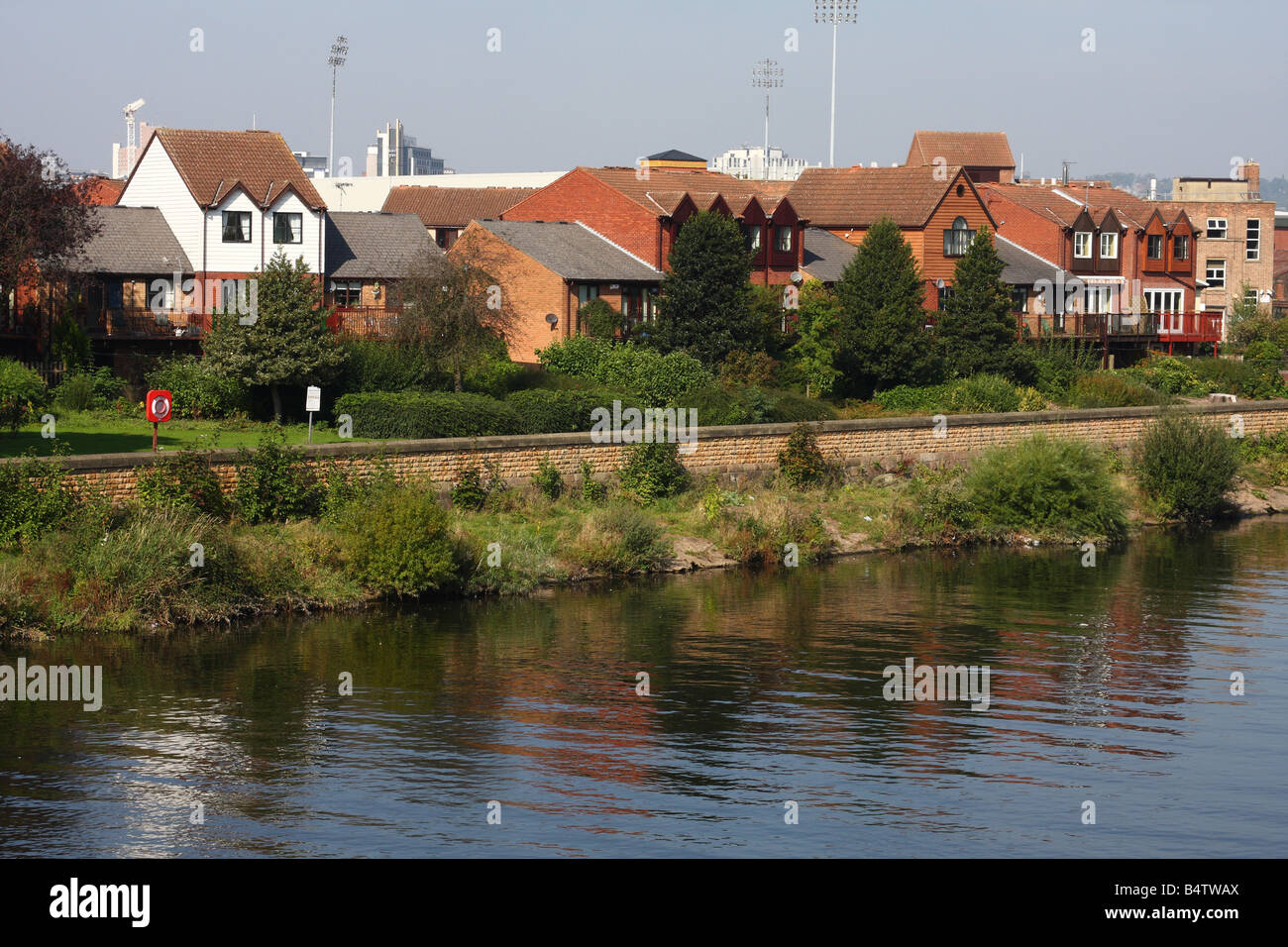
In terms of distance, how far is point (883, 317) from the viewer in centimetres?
5703

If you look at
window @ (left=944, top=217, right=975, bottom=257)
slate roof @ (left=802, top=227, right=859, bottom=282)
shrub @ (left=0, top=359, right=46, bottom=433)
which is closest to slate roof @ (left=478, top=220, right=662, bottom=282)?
slate roof @ (left=802, top=227, right=859, bottom=282)

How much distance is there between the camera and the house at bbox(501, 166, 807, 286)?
64062mm

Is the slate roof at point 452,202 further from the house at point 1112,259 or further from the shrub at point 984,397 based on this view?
the shrub at point 984,397

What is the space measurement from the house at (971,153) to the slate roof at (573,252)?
38.1 metres

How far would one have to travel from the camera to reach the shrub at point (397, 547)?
3238 cm

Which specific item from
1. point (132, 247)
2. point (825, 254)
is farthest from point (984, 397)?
point (132, 247)

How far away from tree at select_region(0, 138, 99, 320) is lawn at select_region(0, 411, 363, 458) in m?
6.04

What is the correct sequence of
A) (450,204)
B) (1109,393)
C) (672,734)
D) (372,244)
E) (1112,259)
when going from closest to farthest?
(672,734), (1109,393), (372,244), (1112,259), (450,204)

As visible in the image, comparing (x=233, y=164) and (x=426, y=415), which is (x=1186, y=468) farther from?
(x=233, y=164)

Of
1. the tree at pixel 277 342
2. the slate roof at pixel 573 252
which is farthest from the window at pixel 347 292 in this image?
the tree at pixel 277 342

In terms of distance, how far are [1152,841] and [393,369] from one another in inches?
1301

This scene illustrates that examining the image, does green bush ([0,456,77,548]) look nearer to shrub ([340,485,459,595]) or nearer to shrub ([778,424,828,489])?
shrub ([340,485,459,595])

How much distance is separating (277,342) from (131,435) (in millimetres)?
5741

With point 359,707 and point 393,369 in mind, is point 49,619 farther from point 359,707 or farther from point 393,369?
point 393,369
